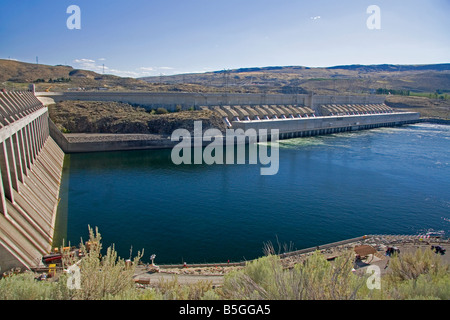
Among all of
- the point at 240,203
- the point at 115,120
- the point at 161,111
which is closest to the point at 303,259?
the point at 240,203

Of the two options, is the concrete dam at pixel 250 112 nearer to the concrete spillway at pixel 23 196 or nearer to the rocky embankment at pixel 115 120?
the rocky embankment at pixel 115 120

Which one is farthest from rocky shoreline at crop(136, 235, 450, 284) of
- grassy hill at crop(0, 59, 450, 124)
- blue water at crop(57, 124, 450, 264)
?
grassy hill at crop(0, 59, 450, 124)

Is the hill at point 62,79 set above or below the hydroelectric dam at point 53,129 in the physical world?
above

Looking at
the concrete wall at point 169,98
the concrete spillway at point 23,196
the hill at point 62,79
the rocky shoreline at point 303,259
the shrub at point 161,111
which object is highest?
the hill at point 62,79

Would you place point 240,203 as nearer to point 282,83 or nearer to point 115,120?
point 115,120

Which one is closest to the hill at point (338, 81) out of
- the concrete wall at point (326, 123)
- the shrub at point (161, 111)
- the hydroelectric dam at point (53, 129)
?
the hydroelectric dam at point (53, 129)

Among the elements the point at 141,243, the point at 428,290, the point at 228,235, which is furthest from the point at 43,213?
the point at 428,290
